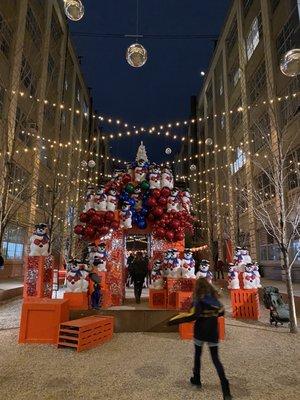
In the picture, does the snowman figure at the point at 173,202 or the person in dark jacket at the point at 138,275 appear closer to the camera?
the snowman figure at the point at 173,202

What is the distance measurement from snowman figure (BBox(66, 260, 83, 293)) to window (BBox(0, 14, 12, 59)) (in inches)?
665

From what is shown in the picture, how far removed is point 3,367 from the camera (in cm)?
582

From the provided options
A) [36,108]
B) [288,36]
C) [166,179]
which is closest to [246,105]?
[288,36]

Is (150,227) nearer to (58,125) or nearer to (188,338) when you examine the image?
(188,338)

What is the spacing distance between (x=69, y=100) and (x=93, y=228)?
2783 centimetres

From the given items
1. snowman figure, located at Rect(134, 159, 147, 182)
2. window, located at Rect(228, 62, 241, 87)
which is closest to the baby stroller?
snowman figure, located at Rect(134, 159, 147, 182)

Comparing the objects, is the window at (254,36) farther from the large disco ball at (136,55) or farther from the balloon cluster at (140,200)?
the balloon cluster at (140,200)

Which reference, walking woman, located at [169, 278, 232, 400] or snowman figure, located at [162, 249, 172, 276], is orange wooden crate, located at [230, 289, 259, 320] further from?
walking woman, located at [169, 278, 232, 400]

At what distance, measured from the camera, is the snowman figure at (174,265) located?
999 cm

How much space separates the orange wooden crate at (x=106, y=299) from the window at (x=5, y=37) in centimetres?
1741

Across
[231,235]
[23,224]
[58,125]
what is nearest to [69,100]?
[58,125]

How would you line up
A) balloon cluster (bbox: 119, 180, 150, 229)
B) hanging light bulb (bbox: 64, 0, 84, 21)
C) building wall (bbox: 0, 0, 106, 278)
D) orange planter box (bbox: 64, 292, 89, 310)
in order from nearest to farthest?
hanging light bulb (bbox: 64, 0, 84, 21), orange planter box (bbox: 64, 292, 89, 310), balloon cluster (bbox: 119, 180, 150, 229), building wall (bbox: 0, 0, 106, 278)

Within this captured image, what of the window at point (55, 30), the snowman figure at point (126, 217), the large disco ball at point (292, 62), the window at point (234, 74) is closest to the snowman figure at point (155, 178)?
the snowman figure at point (126, 217)

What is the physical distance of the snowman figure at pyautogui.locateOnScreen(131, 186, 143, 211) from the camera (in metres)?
11.2
